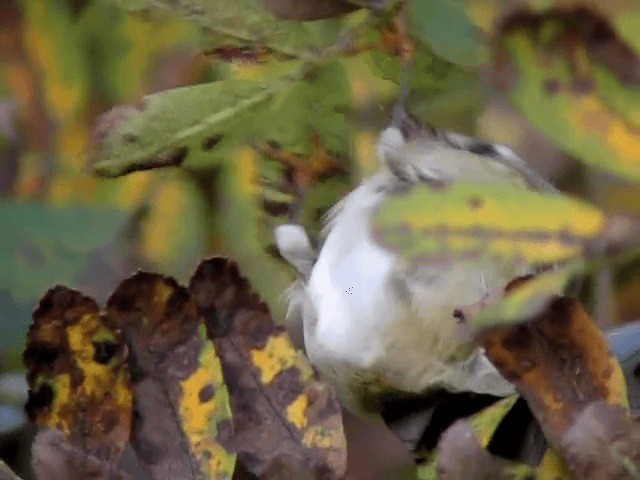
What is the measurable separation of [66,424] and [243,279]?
7 centimetres

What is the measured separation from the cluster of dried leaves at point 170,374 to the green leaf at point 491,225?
0.30 feet

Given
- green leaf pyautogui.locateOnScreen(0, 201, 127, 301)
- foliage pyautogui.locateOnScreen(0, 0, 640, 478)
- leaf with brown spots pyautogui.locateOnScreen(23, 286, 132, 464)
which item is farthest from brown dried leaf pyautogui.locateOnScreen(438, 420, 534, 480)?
green leaf pyautogui.locateOnScreen(0, 201, 127, 301)

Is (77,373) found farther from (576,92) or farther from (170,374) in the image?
(576,92)

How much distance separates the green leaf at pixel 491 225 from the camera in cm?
27

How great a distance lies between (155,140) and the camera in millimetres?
402

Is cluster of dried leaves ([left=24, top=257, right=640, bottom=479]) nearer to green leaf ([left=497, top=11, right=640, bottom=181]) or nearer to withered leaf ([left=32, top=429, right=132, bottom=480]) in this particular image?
withered leaf ([left=32, top=429, right=132, bottom=480])

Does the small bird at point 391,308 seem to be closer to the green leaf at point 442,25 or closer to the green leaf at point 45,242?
the green leaf at point 442,25

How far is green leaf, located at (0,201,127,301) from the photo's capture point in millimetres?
717

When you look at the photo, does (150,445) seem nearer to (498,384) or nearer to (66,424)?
(66,424)

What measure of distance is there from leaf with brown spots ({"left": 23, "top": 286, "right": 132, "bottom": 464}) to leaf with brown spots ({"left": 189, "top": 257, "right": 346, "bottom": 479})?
0.11ft

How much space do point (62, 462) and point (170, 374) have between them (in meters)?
0.05

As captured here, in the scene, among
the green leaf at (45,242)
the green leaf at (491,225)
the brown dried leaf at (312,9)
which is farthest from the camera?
the green leaf at (45,242)

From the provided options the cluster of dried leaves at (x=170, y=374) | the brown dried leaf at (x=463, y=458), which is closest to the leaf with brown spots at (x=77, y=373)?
the cluster of dried leaves at (x=170, y=374)

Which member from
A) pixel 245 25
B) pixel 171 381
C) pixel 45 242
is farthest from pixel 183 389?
pixel 45 242
